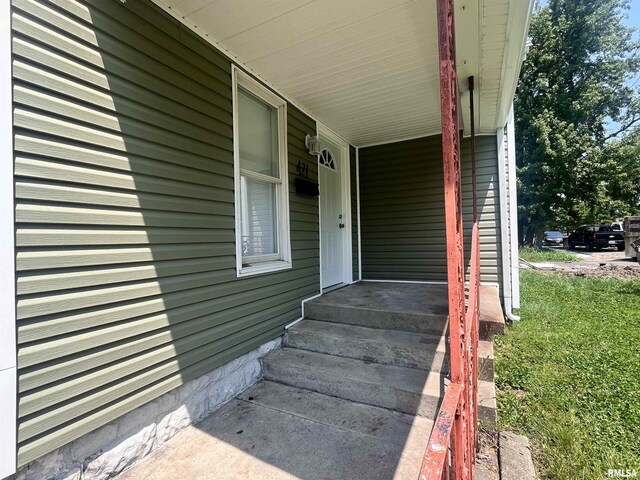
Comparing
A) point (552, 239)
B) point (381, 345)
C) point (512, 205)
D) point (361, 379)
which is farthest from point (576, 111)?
point (361, 379)

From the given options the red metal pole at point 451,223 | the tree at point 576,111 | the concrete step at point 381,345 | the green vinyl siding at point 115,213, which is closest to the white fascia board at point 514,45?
the red metal pole at point 451,223

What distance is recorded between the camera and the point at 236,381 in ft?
8.49

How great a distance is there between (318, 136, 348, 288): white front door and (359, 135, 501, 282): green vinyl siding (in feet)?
1.57

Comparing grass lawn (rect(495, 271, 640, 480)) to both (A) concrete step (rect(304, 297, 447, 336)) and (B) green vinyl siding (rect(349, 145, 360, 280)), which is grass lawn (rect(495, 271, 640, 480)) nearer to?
(A) concrete step (rect(304, 297, 447, 336))

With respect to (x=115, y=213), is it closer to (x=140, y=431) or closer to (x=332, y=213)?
(x=140, y=431)

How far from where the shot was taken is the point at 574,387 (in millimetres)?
2596

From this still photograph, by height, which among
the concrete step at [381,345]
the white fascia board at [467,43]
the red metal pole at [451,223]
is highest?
the white fascia board at [467,43]

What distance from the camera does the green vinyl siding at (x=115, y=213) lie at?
4.71ft

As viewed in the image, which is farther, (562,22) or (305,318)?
(562,22)

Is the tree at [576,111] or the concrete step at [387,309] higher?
the tree at [576,111]

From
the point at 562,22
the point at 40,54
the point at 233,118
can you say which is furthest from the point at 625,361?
the point at 562,22

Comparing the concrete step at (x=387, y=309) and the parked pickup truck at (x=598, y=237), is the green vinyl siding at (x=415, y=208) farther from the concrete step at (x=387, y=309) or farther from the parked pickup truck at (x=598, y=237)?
the parked pickup truck at (x=598, y=237)

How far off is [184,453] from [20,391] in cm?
98

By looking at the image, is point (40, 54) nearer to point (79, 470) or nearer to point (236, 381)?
point (79, 470)
